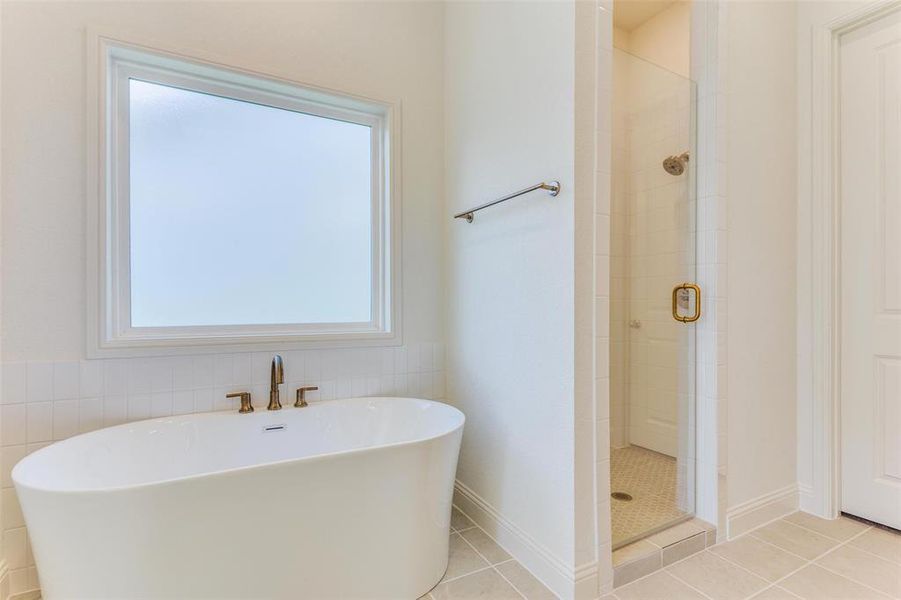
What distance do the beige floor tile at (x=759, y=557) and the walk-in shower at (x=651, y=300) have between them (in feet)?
0.61

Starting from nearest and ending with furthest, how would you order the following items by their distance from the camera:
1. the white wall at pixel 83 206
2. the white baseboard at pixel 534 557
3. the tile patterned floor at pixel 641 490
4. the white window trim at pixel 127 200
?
the white baseboard at pixel 534 557, the white wall at pixel 83 206, the white window trim at pixel 127 200, the tile patterned floor at pixel 641 490

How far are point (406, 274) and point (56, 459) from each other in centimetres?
153

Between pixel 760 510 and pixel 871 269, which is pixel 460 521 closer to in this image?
pixel 760 510

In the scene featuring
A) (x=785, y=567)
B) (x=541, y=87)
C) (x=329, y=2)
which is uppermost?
(x=329, y=2)

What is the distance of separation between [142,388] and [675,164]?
251 cm

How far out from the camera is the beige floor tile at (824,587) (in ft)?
4.69

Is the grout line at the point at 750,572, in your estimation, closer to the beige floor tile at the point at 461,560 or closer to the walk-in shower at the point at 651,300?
the walk-in shower at the point at 651,300

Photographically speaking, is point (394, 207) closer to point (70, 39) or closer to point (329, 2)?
point (329, 2)

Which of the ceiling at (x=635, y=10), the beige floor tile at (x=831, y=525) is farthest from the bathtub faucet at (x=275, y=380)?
the ceiling at (x=635, y=10)

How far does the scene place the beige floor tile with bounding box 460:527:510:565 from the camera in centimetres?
170

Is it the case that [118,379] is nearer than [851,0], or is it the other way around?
[118,379]

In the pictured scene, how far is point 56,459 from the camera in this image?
4.43 ft

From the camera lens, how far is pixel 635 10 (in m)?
2.67

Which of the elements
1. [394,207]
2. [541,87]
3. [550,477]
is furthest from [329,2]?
[550,477]
